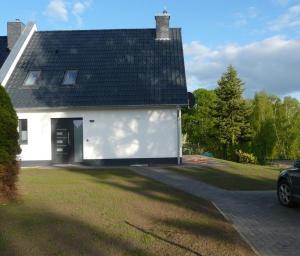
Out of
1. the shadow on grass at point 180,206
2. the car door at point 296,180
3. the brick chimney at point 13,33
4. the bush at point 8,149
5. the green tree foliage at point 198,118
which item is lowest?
the shadow on grass at point 180,206

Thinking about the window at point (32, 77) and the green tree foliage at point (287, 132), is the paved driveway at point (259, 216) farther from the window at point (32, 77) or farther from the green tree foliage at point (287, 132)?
the green tree foliage at point (287, 132)

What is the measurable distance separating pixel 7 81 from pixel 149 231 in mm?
18723

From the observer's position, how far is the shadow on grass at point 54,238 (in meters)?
7.31

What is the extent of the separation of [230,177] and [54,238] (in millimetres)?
11923

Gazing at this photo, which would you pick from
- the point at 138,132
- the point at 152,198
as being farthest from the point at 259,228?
the point at 138,132

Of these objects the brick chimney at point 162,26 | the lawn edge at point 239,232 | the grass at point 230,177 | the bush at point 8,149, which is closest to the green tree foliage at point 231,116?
the brick chimney at point 162,26

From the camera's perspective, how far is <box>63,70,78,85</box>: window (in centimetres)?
2534

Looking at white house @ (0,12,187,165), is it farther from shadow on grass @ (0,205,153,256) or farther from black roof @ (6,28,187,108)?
shadow on grass @ (0,205,153,256)

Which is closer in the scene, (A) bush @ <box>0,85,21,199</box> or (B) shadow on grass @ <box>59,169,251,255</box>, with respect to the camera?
(B) shadow on grass @ <box>59,169,251,255</box>

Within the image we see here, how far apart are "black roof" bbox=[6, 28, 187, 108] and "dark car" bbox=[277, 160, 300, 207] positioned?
36.6 feet

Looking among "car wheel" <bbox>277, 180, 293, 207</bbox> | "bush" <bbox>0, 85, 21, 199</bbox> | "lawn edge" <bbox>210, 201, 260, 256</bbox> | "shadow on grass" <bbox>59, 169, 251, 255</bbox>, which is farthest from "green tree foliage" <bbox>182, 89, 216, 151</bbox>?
"bush" <bbox>0, 85, 21, 199</bbox>

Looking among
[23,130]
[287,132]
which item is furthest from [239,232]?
[287,132]

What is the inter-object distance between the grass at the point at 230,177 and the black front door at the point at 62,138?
18.2ft

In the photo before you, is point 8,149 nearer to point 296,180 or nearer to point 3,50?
point 296,180
